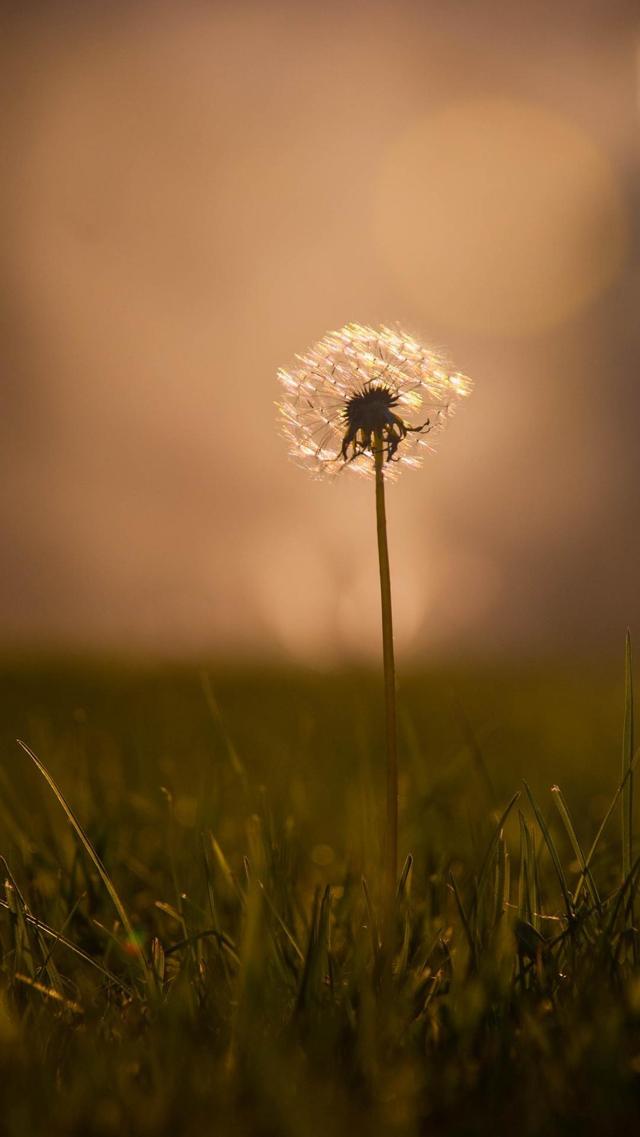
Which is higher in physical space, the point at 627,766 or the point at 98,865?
the point at 627,766

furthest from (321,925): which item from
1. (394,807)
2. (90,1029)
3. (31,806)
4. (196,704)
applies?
(196,704)

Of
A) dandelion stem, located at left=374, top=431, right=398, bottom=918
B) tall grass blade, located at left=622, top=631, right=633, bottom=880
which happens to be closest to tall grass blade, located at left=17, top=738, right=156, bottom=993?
dandelion stem, located at left=374, top=431, right=398, bottom=918

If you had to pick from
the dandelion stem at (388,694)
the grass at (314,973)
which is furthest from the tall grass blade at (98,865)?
the dandelion stem at (388,694)

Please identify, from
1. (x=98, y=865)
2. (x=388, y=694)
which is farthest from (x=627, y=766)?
(x=98, y=865)

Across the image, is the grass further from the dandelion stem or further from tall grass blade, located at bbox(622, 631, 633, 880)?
the dandelion stem

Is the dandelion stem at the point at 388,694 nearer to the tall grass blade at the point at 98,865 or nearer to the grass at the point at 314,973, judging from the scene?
the grass at the point at 314,973

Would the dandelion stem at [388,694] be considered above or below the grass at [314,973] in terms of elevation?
above

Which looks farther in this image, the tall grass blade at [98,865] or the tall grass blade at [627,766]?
the tall grass blade at [627,766]

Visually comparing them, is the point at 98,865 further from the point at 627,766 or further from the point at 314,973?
the point at 627,766
